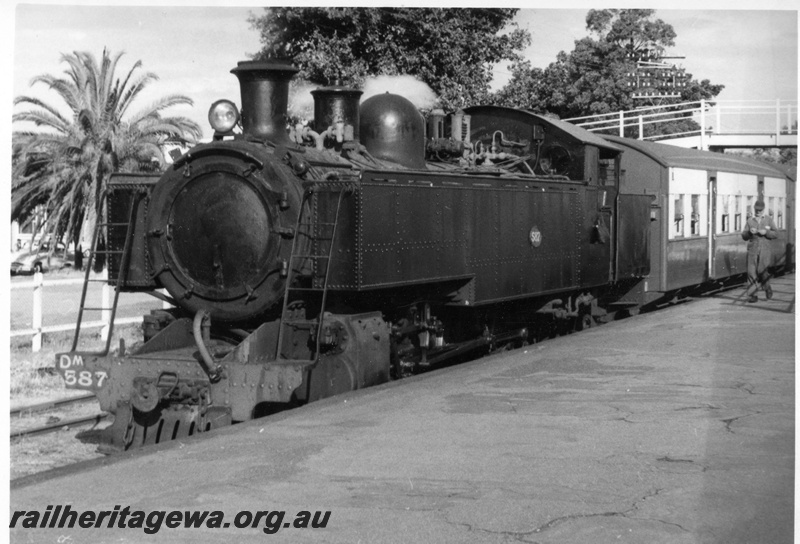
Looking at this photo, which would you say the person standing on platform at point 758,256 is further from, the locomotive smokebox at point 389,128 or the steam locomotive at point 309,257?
the locomotive smokebox at point 389,128

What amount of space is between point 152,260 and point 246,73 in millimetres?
1758

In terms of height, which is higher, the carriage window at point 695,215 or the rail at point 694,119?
the rail at point 694,119

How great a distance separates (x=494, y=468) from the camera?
17.4 feet

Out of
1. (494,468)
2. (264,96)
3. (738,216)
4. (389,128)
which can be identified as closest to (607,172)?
(389,128)

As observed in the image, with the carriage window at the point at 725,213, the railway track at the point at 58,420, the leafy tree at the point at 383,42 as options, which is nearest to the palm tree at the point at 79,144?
the leafy tree at the point at 383,42

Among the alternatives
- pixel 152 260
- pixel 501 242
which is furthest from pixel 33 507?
pixel 501 242

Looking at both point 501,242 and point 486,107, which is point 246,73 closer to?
point 501,242

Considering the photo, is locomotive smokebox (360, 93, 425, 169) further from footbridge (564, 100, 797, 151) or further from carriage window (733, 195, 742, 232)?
carriage window (733, 195, 742, 232)

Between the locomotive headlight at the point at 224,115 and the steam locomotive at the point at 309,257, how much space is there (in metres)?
0.01

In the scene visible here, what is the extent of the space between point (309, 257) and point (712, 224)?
37.8 feet

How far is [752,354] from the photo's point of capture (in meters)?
9.19

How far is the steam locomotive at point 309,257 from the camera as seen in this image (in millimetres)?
7234

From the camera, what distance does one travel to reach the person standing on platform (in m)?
13.9

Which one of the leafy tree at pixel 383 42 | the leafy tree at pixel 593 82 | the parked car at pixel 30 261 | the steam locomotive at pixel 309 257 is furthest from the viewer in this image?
the parked car at pixel 30 261
